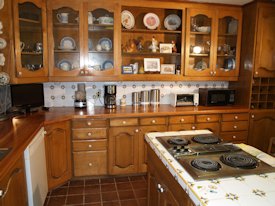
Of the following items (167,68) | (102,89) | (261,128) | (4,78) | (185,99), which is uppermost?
(167,68)

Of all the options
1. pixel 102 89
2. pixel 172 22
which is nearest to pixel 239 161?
pixel 102 89

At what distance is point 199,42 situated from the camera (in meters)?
3.22

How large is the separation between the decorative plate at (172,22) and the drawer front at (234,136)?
1.63 metres

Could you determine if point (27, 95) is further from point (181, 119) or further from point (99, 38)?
point (181, 119)

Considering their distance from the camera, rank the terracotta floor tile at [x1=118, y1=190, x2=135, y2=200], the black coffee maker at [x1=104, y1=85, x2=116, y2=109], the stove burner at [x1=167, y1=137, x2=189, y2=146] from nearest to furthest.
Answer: the stove burner at [x1=167, y1=137, x2=189, y2=146] < the terracotta floor tile at [x1=118, y1=190, x2=135, y2=200] < the black coffee maker at [x1=104, y1=85, x2=116, y2=109]

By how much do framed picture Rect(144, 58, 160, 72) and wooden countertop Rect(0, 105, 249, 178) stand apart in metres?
0.53

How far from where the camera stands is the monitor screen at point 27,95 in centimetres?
253

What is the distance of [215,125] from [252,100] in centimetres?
70

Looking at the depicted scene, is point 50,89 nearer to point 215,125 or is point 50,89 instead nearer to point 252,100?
point 215,125

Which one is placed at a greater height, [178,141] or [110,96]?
[110,96]

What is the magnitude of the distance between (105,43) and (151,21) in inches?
28.1

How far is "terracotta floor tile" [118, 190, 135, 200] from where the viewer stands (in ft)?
8.12

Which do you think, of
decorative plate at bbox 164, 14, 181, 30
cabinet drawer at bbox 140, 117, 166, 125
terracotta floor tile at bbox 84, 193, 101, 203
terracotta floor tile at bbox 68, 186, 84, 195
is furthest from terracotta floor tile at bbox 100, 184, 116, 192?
decorative plate at bbox 164, 14, 181, 30

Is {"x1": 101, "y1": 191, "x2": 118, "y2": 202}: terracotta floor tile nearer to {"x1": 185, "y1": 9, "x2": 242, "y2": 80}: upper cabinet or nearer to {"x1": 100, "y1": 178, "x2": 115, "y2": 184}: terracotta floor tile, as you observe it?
{"x1": 100, "y1": 178, "x2": 115, "y2": 184}: terracotta floor tile
